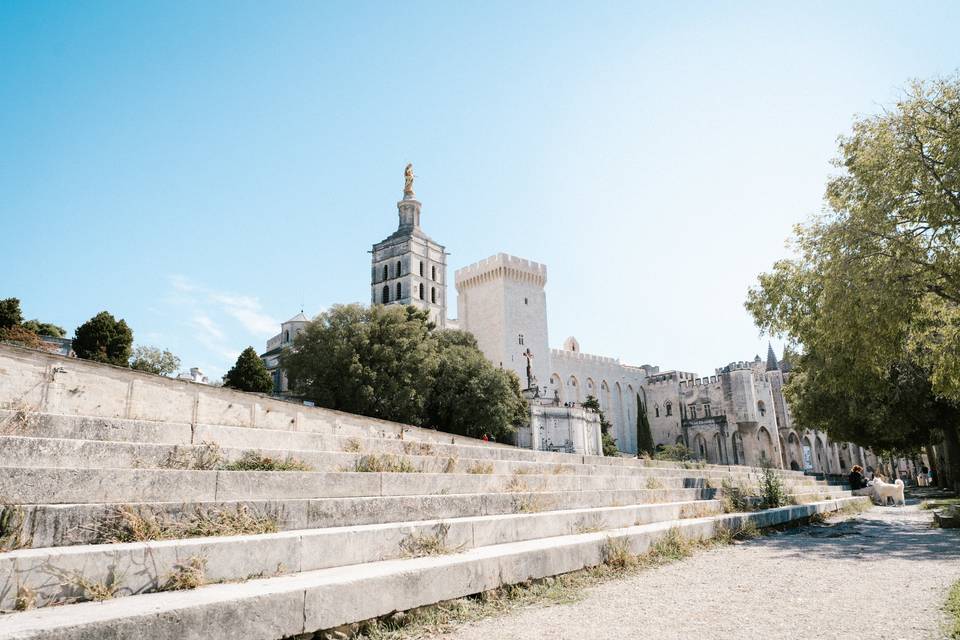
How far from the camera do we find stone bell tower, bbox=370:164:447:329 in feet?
176

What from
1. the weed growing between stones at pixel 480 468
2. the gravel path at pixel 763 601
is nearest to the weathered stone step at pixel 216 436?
the weed growing between stones at pixel 480 468

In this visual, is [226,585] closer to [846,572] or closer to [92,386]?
[846,572]

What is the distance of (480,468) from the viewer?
5926mm

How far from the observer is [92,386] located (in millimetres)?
10875

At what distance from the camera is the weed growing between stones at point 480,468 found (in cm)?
587

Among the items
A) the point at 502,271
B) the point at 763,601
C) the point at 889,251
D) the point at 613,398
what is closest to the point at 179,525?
the point at 763,601

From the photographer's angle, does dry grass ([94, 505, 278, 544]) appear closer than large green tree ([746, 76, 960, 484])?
Yes

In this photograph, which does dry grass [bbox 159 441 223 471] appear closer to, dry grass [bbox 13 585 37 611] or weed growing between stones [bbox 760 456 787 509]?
dry grass [bbox 13 585 37 611]

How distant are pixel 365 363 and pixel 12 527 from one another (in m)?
28.6

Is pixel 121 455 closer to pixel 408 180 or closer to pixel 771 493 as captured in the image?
pixel 771 493

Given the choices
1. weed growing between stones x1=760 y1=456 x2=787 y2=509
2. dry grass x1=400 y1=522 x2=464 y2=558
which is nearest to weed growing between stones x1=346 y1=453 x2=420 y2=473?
dry grass x1=400 y1=522 x2=464 y2=558

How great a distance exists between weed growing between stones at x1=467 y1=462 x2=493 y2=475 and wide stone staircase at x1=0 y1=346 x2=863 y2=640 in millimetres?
19

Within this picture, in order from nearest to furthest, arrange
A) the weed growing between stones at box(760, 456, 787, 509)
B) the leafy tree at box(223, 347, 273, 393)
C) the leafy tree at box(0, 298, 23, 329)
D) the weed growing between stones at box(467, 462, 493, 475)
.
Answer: the weed growing between stones at box(467, 462, 493, 475) < the weed growing between stones at box(760, 456, 787, 509) < the leafy tree at box(0, 298, 23, 329) < the leafy tree at box(223, 347, 273, 393)

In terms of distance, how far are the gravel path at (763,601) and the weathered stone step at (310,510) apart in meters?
1.07
